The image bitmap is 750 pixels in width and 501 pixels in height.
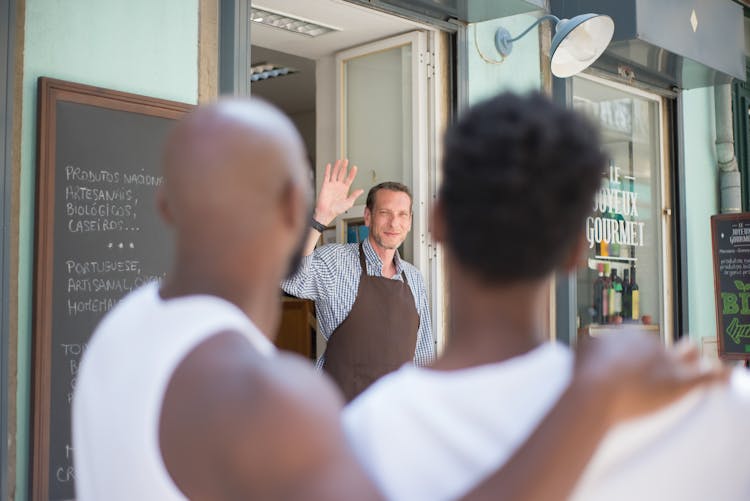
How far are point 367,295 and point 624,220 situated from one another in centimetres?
299

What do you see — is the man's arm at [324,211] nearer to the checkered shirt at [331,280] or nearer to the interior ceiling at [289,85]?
the checkered shirt at [331,280]

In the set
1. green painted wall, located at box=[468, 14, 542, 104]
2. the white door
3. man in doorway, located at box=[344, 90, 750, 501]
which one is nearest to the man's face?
the white door

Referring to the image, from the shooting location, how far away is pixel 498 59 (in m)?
5.95

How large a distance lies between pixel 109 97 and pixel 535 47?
10.9 ft

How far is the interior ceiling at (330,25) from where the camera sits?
5141 millimetres

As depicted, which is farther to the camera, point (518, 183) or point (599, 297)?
point (599, 297)

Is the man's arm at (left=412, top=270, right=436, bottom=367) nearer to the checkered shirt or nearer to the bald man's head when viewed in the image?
the checkered shirt

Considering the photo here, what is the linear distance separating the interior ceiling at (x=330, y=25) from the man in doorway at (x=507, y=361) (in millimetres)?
4188

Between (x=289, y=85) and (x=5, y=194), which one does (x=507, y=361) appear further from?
(x=289, y=85)

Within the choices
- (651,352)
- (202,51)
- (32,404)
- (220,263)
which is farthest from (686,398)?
(202,51)

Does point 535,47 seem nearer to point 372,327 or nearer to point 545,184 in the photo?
point 372,327

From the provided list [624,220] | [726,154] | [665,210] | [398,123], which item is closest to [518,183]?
[398,123]

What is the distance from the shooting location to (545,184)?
1036 millimetres

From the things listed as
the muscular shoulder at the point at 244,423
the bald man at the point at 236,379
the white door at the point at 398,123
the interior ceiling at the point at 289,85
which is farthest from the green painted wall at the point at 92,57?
the interior ceiling at the point at 289,85
